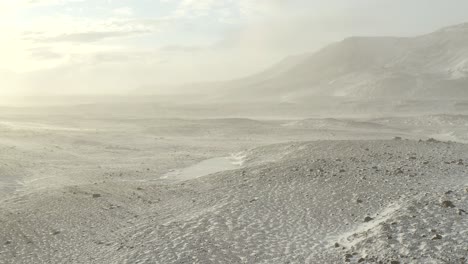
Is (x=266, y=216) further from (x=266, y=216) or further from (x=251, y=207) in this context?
(x=251, y=207)

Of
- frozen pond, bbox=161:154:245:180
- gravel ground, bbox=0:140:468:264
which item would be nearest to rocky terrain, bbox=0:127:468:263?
gravel ground, bbox=0:140:468:264

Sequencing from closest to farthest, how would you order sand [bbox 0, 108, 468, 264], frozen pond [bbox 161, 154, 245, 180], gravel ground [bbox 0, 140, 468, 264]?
gravel ground [bbox 0, 140, 468, 264] < sand [bbox 0, 108, 468, 264] < frozen pond [bbox 161, 154, 245, 180]

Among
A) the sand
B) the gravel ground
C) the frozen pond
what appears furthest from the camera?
the frozen pond

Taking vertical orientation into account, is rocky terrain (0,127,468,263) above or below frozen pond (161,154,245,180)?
above

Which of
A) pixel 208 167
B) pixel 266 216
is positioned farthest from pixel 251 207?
pixel 208 167

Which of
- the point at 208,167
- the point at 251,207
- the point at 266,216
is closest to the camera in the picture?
the point at 266,216

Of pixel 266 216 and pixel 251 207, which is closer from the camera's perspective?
pixel 266 216

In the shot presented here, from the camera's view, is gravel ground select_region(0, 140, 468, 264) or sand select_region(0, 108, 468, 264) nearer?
gravel ground select_region(0, 140, 468, 264)

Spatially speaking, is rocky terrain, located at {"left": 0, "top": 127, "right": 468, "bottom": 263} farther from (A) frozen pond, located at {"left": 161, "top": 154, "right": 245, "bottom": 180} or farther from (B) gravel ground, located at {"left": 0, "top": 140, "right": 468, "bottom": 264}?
(A) frozen pond, located at {"left": 161, "top": 154, "right": 245, "bottom": 180}

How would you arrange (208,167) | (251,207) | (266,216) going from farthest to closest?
1. (208,167)
2. (251,207)
3. (266,216)

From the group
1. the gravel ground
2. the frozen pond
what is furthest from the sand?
the frozen pond

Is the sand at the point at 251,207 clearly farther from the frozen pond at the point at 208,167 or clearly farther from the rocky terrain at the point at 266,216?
the frozen pond at the point at 208,167

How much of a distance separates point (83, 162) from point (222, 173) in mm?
15927

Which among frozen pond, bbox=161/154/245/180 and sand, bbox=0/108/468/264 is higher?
sand, bbox=0/108/468/264
